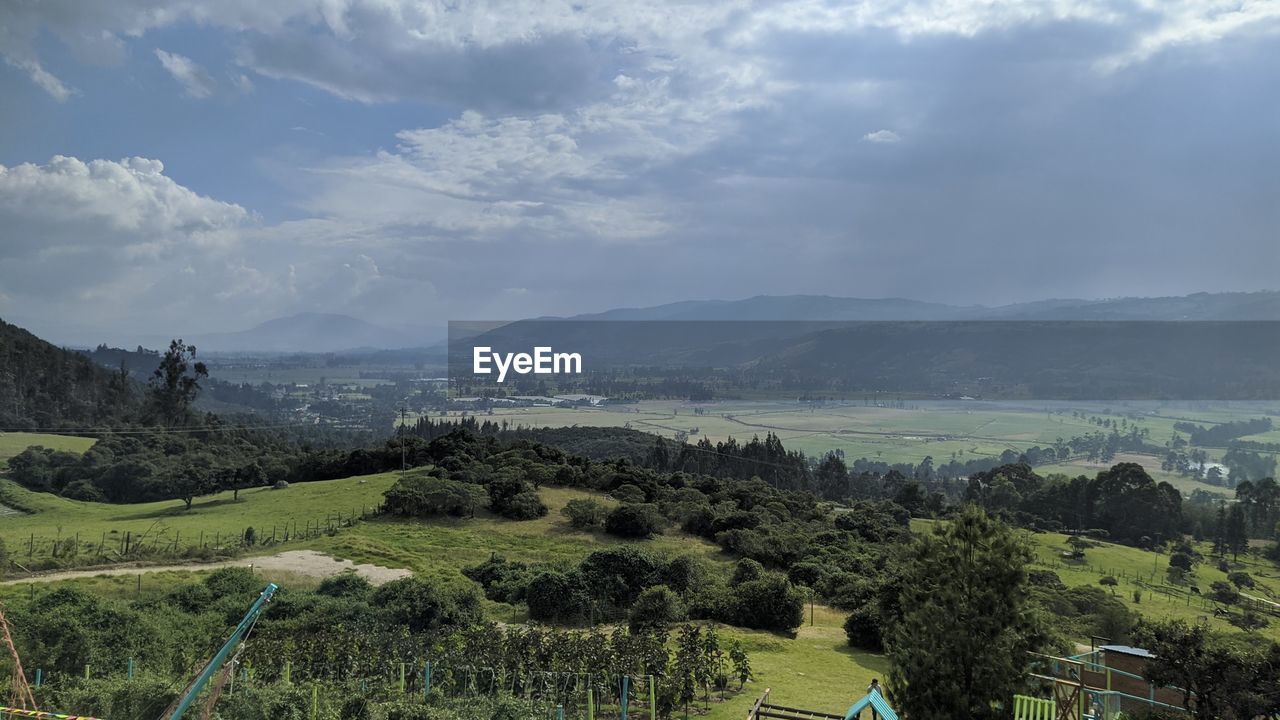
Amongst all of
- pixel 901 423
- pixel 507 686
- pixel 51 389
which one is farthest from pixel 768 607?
pixel 901 423

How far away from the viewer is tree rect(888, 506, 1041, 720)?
10.8m

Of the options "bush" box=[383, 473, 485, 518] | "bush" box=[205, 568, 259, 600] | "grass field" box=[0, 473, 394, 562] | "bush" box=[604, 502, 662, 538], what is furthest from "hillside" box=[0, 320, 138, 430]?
"bush" box=[205, 568, 259, 600]

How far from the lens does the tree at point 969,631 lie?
10828 mm

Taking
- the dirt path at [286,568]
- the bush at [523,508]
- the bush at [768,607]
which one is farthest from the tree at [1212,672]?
the bush at [523,508]

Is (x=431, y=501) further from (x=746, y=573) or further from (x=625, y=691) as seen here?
(x=625, y=691)

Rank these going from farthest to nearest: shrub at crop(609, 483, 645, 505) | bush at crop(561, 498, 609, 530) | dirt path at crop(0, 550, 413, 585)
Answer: shrub at crop(609, 483, 645, 505), bush at crop(561, 498, 609, 530), dirt path at crop(0, 550, 413, 585)

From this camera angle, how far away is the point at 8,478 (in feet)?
187

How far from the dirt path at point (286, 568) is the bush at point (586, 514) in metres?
12.9

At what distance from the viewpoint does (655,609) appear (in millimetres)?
22125

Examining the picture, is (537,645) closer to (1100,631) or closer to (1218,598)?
(1100,631)

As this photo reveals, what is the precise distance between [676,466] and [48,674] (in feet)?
260

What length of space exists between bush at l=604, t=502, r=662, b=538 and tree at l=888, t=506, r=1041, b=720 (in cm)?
2938

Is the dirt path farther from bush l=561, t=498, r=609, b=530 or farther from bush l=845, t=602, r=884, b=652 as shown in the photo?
bush l=845, t=602, r=884, b=652

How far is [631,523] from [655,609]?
18.5m
